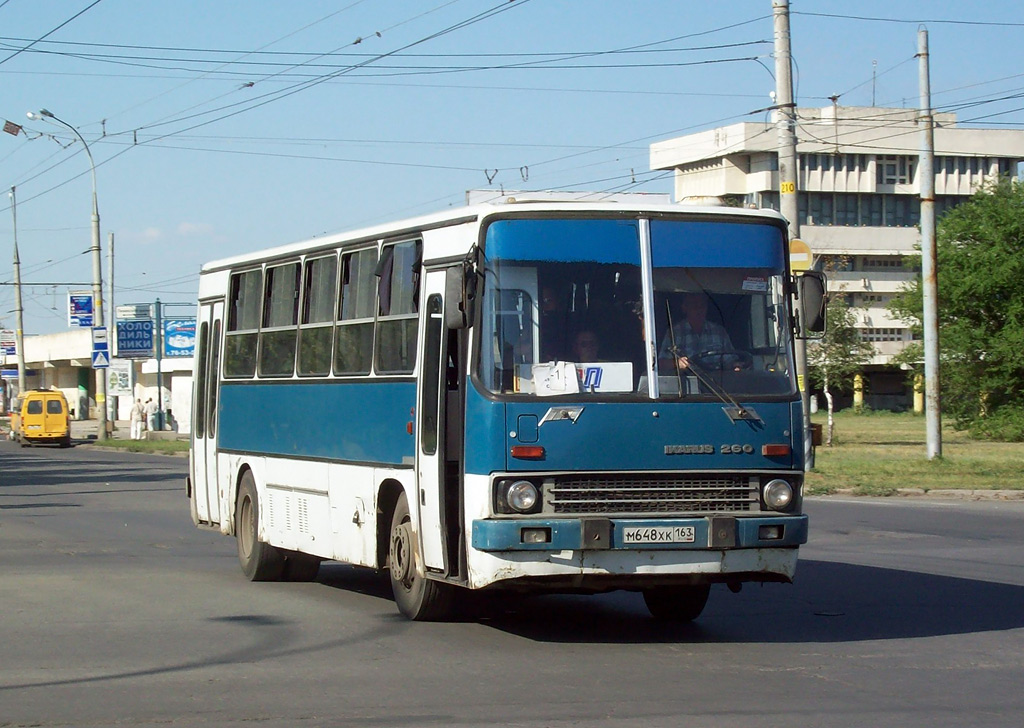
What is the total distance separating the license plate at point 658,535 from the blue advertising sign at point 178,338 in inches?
2712

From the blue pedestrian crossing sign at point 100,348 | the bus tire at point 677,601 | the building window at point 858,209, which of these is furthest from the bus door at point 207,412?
the building window at point 858,209

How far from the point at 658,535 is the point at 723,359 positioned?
1.27 metres

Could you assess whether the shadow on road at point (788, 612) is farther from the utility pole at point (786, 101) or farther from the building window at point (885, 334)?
the building window at point (885, 334)

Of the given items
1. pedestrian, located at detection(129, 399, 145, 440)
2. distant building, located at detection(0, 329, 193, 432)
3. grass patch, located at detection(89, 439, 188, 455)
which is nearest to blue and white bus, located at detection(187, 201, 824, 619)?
grass patch, located at detection(89, 439, 188, 455)

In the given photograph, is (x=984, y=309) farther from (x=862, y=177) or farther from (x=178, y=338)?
(x=862, y=177)

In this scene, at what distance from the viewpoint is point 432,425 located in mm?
10406

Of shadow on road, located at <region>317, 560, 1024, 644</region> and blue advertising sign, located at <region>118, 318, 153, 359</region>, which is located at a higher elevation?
blue advertising sign, located at <region>118, 318, 153, 359</region>

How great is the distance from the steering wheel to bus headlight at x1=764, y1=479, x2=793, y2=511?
0.78 m

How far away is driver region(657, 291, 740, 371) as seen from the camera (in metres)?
9.94

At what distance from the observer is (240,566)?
1516cm

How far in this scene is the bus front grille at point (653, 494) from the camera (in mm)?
9641

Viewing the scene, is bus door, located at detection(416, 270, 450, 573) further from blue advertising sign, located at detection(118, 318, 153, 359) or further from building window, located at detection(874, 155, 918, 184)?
building window, located at detection(874, 155, 918, 184)

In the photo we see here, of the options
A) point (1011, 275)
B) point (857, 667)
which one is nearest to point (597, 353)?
point (857, 667)

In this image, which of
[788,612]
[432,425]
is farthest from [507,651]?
[788,612]
